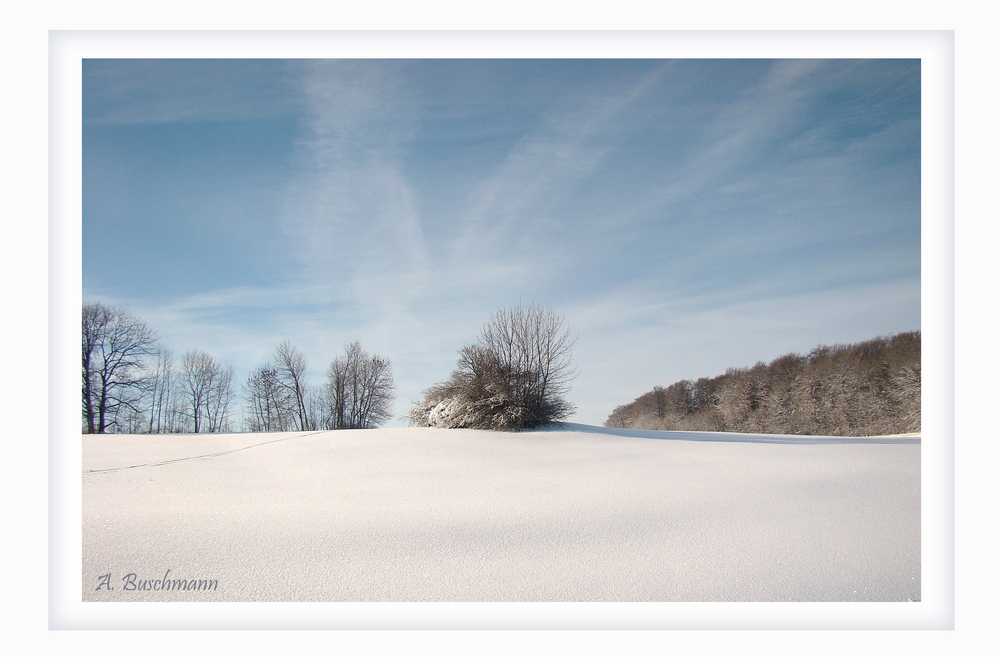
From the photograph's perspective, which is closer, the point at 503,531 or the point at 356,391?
the point at 503,531

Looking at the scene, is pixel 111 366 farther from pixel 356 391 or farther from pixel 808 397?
pixel 808 397

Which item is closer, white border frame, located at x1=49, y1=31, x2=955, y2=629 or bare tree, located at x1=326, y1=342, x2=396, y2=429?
white border frame, located at x1=49, y1=31, x2=955, y2=629

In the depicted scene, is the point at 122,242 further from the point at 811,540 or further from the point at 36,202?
the point at 811,540

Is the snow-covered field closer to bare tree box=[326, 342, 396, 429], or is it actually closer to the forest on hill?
the forest on hill

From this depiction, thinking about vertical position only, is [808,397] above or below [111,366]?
below

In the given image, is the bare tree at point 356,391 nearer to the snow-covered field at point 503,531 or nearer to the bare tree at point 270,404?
the bare tree at point 270,404

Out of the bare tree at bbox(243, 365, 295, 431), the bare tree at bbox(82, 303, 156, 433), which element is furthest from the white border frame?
the bare tree at bbox(243, 365, 295, 431)
